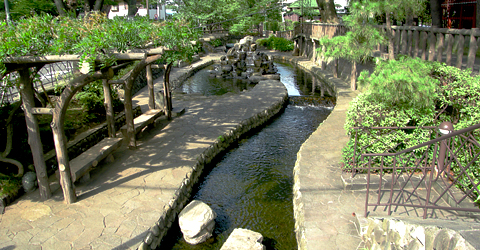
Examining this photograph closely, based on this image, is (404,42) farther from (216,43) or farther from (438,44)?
(216,43)

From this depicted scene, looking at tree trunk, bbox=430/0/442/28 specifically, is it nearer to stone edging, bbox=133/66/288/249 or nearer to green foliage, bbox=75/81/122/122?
stone edging, bbox=133/66/288/249

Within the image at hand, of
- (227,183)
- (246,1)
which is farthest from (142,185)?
(246,1)

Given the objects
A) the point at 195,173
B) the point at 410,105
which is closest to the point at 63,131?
the point at 195,173

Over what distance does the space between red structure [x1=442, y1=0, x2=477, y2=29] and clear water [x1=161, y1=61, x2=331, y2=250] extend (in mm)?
8160

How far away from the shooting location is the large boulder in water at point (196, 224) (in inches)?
237

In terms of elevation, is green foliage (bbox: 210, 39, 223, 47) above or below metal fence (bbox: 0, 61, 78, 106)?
above

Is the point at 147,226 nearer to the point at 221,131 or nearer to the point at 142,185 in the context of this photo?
the point at 142,185

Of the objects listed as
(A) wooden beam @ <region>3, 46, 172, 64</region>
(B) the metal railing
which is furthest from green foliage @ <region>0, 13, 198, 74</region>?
(B) the metal railing

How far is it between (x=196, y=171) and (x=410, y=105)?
5109 millimetres

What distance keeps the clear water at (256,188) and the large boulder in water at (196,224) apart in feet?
0.46

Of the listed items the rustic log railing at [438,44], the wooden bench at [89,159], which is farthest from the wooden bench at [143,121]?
the rustic log railing at [438,44]

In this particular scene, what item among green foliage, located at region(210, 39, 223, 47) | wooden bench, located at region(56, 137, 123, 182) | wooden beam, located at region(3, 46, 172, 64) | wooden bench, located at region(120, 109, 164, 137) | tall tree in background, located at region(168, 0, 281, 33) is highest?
tall tree in background, located at region(168, 0, 281, 33)

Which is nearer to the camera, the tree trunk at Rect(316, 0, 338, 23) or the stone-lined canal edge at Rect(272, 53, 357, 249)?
the stone-lined canal edge at Rect(272, 53, 357, 249)

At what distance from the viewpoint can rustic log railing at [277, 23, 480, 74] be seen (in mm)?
7529
